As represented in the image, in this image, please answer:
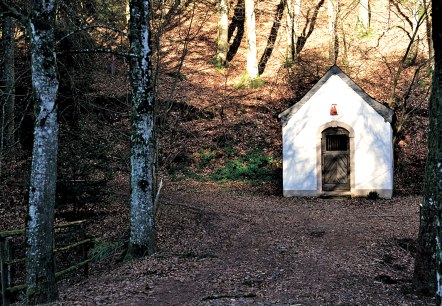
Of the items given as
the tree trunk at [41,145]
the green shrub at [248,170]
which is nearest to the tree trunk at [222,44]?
the green shrub at [248,170]

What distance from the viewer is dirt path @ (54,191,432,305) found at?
6559mm

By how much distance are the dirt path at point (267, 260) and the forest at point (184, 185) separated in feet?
0.16

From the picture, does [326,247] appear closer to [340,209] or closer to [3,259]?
[340,209]

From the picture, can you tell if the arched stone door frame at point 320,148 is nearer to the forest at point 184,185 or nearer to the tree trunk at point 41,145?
the forest at point 184,185

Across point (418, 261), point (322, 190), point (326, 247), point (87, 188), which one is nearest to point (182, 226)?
point (87, 188)

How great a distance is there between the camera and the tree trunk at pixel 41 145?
6055mm

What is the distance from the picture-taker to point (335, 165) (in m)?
A: 17.4

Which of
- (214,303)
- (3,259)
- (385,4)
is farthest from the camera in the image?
(385,4)

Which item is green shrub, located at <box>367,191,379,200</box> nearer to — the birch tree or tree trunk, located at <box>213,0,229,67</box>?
the birch tree

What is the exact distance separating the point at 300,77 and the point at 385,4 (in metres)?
10.1

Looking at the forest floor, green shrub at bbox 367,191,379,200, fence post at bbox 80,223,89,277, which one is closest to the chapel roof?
green shrub at bbox 367,191,379,200

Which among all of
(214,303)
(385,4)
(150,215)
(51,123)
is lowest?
(214,303)

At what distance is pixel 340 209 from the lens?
577 inches

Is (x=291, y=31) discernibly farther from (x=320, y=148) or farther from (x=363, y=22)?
(x=320, y=148)
